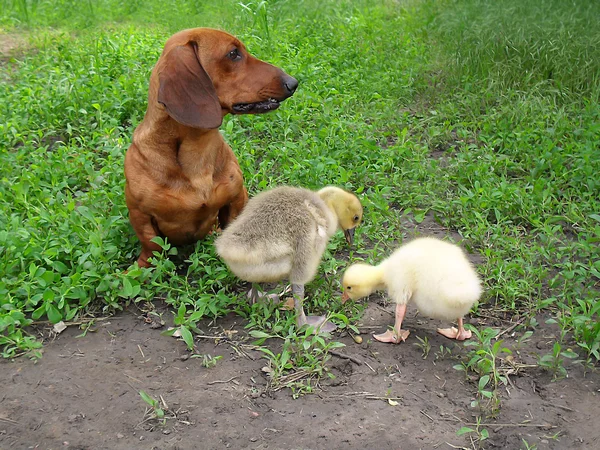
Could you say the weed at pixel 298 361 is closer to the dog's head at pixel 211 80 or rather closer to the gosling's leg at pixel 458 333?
the gosling's leg at pixel 458 333

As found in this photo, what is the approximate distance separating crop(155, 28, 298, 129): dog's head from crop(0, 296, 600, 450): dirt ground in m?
1.26

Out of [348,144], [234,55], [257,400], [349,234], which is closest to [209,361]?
[257,400]

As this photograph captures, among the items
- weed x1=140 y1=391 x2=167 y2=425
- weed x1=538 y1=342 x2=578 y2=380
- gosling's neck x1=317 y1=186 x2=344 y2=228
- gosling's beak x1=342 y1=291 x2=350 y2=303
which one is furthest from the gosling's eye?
weed x1=538 y1=342 x2=578 y2=380

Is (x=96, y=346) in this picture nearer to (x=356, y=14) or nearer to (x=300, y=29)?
(x=300, y=29)

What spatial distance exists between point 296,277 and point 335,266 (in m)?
0.55

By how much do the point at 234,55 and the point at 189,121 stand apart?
538mm

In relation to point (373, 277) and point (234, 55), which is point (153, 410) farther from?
point (234, 55)

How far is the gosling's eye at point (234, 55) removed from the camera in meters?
4.07

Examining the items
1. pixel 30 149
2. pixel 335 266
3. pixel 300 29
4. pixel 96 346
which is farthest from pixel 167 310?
pixel 300 29

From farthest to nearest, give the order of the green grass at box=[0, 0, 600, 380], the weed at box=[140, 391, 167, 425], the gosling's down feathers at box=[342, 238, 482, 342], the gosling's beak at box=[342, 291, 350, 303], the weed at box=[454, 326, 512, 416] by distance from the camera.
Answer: the green grass at box=[0, 0, 600, 380] → the gosling's beak at box=[342, 291, 350, 303] → the gosling's down feathers at box=[342, 238, 482, 342] → the weed at box=[454, 326, 512, 416] → the weed at box=[140, 391, 167, 425]

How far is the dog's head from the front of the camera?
3.87 metres

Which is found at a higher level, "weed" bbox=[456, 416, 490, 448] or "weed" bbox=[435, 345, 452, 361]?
"weed" bbox=[456, 416, 490, 448]

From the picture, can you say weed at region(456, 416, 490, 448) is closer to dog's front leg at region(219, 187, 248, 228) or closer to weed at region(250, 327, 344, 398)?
weed at region(250, 327, 344, 398)

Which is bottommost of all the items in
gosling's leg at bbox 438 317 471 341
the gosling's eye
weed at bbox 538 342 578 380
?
gosling's leg at bbox 438 317 471 341
